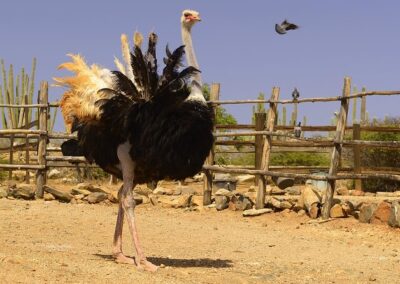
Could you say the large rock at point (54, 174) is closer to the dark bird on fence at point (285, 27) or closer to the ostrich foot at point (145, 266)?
the dark bird on fence at point (285, 27)

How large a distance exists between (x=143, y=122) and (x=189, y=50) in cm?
88

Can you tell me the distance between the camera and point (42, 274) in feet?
16.6

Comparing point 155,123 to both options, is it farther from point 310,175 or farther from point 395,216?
point 310,175

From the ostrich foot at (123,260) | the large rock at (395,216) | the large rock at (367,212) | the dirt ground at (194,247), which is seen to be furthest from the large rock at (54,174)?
the ostrich foot at (123,260)

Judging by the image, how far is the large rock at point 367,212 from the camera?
1012cm

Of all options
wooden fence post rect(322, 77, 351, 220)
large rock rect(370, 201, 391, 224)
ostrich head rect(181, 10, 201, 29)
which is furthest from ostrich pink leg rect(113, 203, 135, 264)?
wooden fence post rect(322, 77, 351, 220)

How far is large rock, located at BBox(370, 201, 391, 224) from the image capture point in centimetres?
994

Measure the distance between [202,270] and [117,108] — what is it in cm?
149

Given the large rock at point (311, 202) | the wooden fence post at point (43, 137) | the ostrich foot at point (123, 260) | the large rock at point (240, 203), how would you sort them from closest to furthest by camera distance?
the ostrich foot at point (123, 260)
the large rock at point (311, 202)
the large rock at point (240, 203)
the wooden fence post at point (43, 137)

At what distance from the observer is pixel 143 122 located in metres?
6.23

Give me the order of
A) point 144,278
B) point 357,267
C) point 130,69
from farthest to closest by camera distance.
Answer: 1. point 357,267
2. point 130,69
3. point 144,278

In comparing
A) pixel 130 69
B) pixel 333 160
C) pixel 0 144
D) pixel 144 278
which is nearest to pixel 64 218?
Answer: pixel 333 160

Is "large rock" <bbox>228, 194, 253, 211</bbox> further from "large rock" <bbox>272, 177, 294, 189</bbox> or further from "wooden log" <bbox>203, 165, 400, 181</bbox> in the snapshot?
"large rock" <bbox>272, 177, 294, 189</bbox>

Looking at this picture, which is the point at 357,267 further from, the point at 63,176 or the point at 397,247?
the point at 63,176
